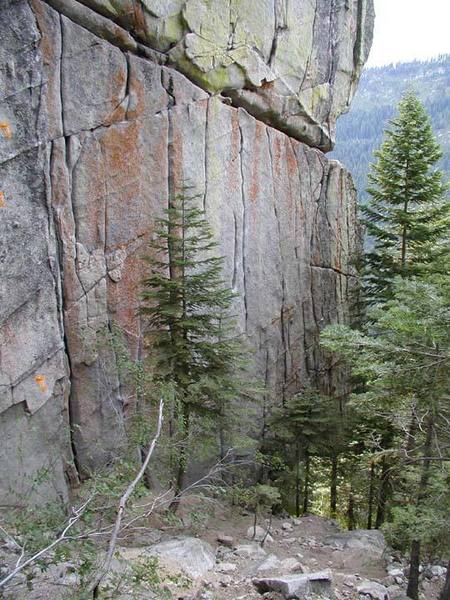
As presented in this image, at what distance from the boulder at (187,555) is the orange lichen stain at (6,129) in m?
8.80

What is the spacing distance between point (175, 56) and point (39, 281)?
7473 millimetres

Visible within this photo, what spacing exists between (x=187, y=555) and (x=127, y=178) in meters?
9.12

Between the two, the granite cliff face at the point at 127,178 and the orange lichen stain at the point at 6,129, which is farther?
the granite cliff face at the point at 127,178

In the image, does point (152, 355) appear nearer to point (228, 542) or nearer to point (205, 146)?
point (228, 542)

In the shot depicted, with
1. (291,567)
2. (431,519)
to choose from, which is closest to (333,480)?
(291,567)

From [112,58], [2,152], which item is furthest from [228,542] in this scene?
[112,58]

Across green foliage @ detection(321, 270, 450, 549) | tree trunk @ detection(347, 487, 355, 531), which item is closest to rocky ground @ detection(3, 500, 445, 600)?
green foliage @ detection(321, 270, 450, 549)

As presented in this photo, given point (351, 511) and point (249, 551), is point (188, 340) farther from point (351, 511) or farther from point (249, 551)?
point (351, 511)

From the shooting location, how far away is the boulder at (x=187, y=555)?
923 cm

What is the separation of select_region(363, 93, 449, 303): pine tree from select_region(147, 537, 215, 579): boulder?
9734 mm

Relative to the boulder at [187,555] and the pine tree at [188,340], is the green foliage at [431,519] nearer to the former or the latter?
the boulder at [187,555]

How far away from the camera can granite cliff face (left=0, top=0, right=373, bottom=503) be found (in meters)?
11.6

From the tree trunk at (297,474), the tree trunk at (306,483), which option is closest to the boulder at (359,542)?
the tree trunk at (297,474)

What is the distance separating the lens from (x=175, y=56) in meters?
14.6
